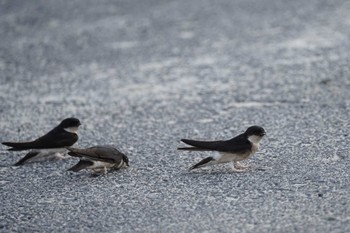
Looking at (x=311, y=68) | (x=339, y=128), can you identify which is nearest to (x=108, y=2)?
(x=311, y=68)

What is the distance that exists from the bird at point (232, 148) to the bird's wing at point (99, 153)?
56cm

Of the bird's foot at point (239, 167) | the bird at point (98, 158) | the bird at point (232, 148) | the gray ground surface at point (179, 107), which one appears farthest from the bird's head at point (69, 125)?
the bird's foot at point (239, 167)

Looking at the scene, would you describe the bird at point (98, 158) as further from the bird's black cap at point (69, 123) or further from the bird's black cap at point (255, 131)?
the bird's black cap at point (255, 131)

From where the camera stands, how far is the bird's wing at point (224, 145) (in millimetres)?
5332

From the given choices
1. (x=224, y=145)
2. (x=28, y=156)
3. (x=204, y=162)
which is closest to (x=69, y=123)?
(x=28, y=156)

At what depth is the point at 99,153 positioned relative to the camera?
546cm

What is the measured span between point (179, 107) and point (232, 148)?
2507mm

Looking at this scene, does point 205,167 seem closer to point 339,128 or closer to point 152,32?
point 339,128

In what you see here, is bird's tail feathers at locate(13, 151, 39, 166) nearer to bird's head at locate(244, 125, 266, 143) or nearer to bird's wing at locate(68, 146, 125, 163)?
bird's wing at locate(68, 146, 125, 163)

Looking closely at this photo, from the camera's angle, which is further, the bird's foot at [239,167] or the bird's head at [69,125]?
the bird's head at [69,125]

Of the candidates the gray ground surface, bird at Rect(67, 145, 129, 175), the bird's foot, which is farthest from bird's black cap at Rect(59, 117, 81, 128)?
the bird's foot

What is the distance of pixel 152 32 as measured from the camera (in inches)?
486

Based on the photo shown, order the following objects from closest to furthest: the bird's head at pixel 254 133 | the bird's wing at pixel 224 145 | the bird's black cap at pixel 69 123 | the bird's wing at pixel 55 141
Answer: the bird's wing at pixel 224 145, the bird's head at pixel 254 133, the bird's wing at pixel 55 141, the bird's black cap at pixel 69 123

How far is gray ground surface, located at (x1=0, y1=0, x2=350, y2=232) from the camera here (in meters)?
4.69
